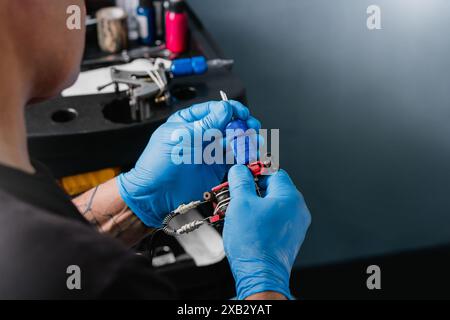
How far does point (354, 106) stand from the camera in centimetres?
174

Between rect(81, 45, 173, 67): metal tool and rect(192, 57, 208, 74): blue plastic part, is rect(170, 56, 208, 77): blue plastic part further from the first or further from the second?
rect(81, 45, 173, 67): metal tool

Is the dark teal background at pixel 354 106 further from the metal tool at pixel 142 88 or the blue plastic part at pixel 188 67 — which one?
the metal tool at pixel 142 88

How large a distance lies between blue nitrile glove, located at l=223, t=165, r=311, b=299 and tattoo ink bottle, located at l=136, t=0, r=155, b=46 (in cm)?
79

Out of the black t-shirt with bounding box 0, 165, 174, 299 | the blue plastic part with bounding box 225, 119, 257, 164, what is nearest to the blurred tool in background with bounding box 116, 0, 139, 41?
the blue plastic part with bounding box 225, 119, 257, 164

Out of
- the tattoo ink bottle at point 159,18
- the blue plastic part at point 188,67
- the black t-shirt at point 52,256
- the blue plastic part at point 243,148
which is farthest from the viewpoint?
the tattoo ink bottle at point 159,18

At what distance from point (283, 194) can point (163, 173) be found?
27 cm

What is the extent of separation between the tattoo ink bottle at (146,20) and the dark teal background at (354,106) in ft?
0.56

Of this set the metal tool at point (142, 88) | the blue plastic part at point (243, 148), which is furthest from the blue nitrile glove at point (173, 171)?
the metal tool at point (142, 88)

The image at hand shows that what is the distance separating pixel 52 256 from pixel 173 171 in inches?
22.8

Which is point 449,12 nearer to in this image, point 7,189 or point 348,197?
point 348,197

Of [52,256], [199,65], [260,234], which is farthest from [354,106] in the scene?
[52,256]

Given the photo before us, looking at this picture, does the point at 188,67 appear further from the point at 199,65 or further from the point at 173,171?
the point at 173,171

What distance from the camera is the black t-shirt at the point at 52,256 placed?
57cm

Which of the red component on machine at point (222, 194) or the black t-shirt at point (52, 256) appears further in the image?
the red component on machine at point (222, 194)
